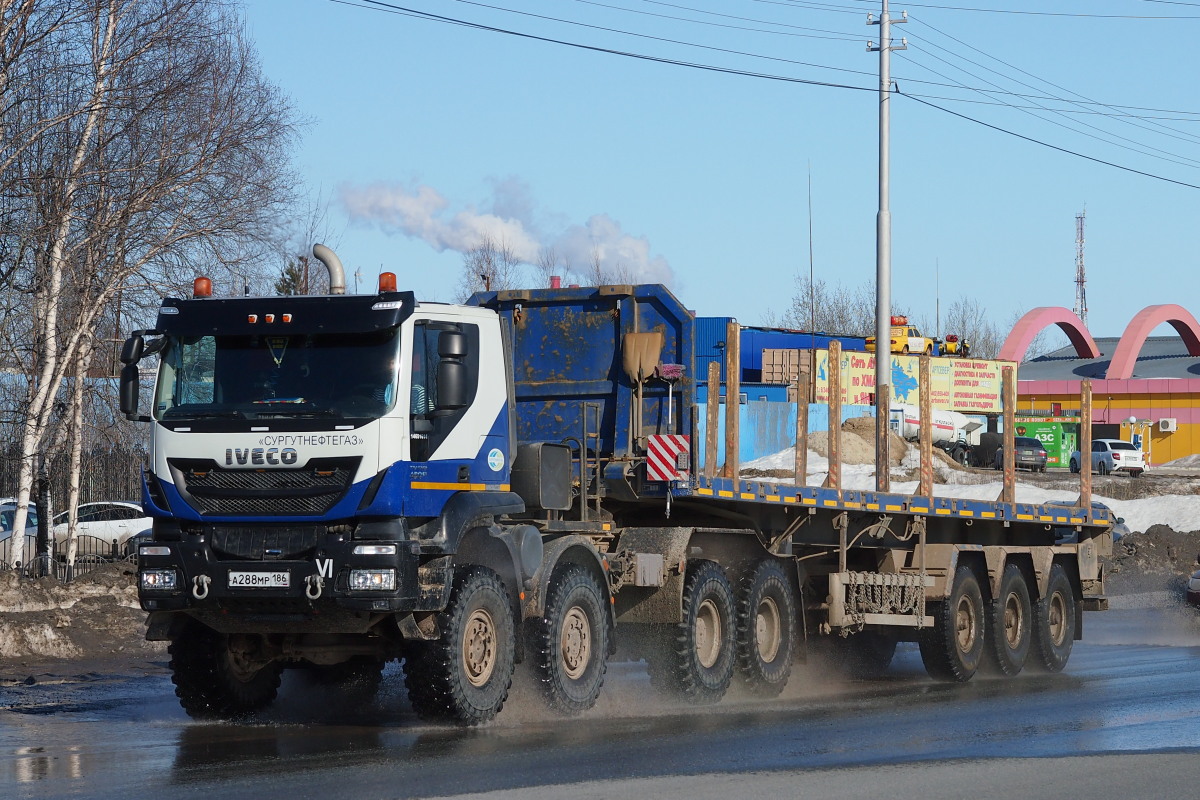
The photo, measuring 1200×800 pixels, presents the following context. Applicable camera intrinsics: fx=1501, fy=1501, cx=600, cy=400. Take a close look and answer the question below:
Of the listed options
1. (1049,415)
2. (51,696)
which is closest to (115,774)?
(51,696)

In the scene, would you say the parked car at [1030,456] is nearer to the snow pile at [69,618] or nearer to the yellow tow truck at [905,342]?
the yellow tow truck at [905,342]

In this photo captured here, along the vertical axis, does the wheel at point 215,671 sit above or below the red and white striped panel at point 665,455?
below

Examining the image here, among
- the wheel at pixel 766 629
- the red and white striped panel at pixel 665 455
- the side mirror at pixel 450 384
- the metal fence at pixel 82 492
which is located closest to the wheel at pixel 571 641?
the red and white striped panel at pixel 665 455

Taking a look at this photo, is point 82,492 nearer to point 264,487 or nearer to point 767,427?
point 264,487

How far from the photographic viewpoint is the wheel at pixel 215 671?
11352 millimetres

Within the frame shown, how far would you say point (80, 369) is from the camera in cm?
2217

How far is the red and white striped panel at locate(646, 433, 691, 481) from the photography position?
42.0ft

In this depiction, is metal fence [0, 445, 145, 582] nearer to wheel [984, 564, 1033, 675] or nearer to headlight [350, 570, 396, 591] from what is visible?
wheel [984, 564, 1033, 675]

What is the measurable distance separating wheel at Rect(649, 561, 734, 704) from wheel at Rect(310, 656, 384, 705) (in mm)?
2472

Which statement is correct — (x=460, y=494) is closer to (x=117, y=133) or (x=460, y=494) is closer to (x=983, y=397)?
(x=117, y=133)

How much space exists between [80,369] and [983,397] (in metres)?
44.4

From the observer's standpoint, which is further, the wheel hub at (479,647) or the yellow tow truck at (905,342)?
the yellow tow truck at (905,342)

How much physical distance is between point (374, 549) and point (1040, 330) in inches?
2443

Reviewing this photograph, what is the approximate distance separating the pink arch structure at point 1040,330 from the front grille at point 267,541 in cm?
5586
